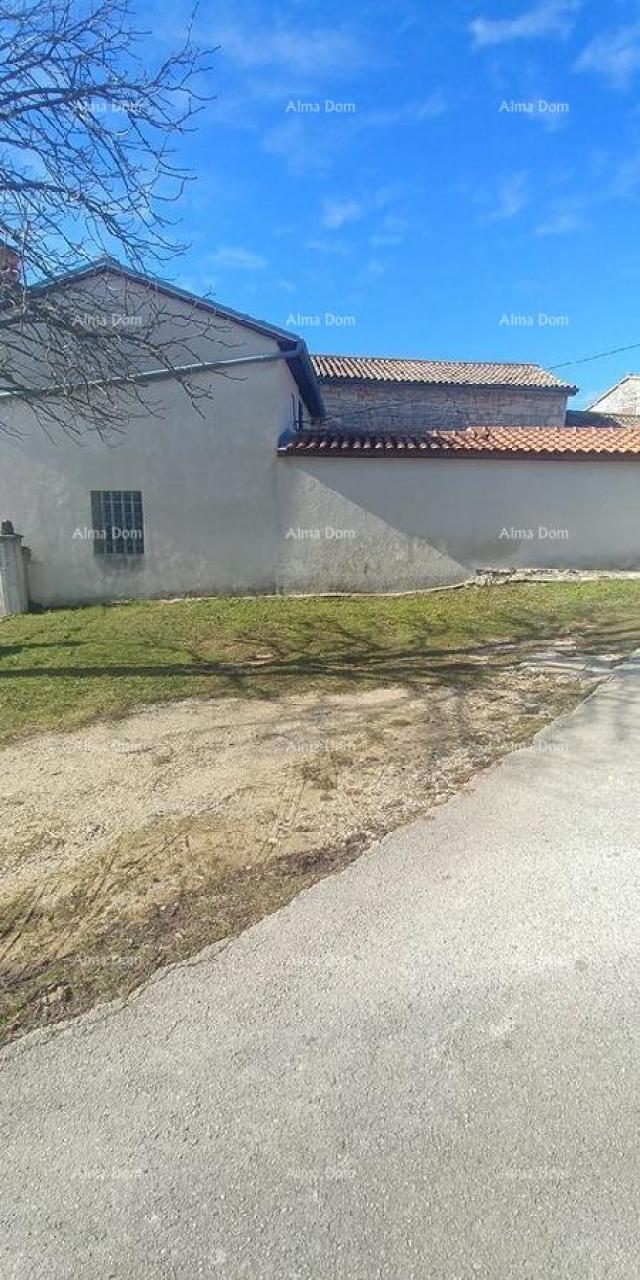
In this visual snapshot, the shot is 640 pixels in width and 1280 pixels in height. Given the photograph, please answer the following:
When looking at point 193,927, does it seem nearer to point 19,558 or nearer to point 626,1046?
point 626,1046

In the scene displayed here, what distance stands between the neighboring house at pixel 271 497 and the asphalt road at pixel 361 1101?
10.3m

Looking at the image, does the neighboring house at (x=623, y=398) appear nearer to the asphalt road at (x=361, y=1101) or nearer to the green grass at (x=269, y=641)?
the green grass at (x=269, y=641)

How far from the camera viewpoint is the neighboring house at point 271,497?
12.2 m

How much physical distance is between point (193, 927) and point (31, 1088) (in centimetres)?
77

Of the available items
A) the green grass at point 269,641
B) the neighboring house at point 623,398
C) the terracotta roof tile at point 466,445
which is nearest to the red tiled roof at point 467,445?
the terracotta roof tile at point 466,445

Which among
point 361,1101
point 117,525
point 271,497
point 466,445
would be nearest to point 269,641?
point 271,497

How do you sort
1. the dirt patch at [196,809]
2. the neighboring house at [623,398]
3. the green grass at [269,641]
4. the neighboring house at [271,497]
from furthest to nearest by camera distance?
the neighboring house at [623,398]
the neighboring house at [271,497]
the green grass at [269,641]
the dirt patch at [196,809]

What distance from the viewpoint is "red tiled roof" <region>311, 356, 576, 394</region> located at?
21734mm

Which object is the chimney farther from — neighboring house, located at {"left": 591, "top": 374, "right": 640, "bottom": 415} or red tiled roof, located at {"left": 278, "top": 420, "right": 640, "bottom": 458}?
neighboring house, located at {"left": 591, "top": 374, "right": 640, "bottom": 415}

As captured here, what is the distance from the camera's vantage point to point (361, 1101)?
1.74m

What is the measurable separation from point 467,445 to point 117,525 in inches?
284

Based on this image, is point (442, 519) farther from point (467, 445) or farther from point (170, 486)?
point (170, 486)

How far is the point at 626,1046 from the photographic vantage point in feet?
6.13

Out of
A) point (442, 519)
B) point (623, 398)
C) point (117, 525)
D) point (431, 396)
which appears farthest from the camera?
point (623, 398)
